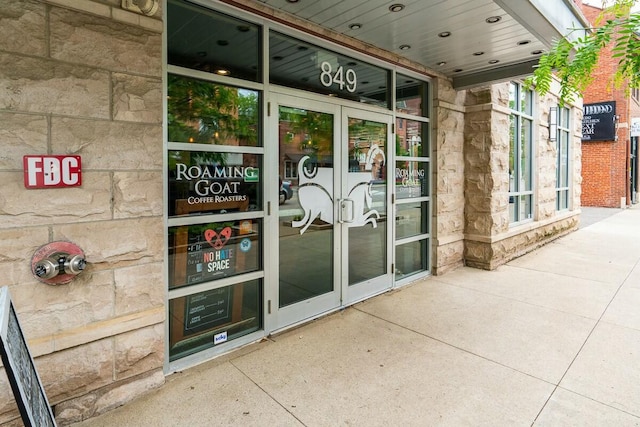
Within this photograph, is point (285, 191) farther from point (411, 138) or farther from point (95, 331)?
point (411, 138)

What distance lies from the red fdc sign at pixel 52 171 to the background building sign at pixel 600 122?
720 inches

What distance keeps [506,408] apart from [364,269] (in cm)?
233

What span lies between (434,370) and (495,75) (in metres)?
3.93

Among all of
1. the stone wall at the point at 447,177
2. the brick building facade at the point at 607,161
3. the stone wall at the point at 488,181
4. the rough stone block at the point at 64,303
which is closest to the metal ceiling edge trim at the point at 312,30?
the stone wall at the point at 447,177

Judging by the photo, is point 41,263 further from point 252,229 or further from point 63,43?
point 252,229

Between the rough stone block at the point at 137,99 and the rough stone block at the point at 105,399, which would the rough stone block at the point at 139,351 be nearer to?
the rough stone block at the point at 105,399

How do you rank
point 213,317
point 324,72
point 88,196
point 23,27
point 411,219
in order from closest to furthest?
point 23,27, point 88,196, point 213,317, point 324,72, point 411,219

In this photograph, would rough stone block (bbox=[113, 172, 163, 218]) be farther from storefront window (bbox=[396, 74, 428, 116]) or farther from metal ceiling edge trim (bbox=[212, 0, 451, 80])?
storefront window (bbox=[396, 74, 428, 116])

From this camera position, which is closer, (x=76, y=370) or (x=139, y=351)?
(x=76, y=370)

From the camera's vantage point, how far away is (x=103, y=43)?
2340 millimetres

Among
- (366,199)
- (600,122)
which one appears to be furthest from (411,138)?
(600,122)

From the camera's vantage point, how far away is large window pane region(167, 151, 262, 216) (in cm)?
284

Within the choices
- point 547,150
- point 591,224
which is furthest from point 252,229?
point 591,224

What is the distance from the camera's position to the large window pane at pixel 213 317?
9.62ft
